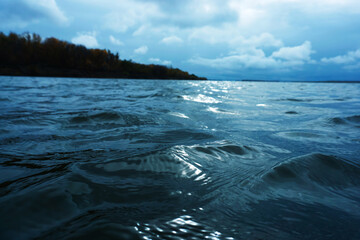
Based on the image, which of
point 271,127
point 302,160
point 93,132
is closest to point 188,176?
point 302,160

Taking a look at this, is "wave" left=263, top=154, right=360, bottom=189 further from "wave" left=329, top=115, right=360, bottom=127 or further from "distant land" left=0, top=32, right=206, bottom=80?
"distant land" left=0, top=32, right=206, bottom=80

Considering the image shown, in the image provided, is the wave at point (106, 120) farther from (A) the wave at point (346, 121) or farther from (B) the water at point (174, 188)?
(A) the wave at point (346, 121)

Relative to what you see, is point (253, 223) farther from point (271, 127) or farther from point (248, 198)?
point (271, 127)

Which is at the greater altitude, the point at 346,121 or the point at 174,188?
the point at 346,121

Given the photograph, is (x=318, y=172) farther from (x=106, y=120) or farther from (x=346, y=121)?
(x=346, y=121)

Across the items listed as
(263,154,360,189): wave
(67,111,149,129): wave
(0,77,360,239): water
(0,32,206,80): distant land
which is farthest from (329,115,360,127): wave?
(0,32,206,80): distant land

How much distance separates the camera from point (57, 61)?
246 ft

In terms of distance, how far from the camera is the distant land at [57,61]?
63.2 m

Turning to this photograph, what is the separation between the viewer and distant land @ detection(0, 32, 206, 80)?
207 feet

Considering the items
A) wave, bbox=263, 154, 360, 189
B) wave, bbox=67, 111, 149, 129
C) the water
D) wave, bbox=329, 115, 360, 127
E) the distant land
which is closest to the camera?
the water

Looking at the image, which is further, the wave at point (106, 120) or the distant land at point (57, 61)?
the distant land at point (57, 61)

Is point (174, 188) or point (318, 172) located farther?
point (318, 172)

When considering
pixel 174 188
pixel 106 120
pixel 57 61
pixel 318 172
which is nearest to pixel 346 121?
pixel 318 172

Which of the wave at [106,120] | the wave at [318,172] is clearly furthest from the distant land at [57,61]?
the wave at [318,172]
